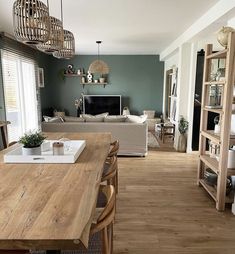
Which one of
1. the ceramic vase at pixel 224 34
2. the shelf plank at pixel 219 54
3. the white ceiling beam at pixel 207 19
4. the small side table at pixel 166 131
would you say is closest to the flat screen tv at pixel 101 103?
the small side table at pixel 166 131

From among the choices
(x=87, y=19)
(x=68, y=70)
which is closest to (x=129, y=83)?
(x=68, y=70)

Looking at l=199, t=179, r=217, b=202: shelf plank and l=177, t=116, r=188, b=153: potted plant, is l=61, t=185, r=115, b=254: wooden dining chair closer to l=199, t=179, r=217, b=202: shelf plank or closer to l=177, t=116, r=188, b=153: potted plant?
l=199, t=179, r=217, b=202: shelf plank

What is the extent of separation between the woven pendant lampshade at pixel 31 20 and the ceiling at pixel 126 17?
58.5 inches

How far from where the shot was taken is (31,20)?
169 centimetres

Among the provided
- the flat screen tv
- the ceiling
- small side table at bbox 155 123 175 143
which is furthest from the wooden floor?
the flat screen tv

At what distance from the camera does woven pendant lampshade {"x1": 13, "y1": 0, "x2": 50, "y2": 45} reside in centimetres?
166

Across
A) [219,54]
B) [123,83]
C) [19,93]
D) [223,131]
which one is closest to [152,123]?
[123,83]

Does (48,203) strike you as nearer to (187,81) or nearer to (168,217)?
(168,217)

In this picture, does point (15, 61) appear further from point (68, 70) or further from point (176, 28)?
point (176, 28)

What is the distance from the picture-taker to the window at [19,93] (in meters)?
5.00

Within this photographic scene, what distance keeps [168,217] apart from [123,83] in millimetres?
5968

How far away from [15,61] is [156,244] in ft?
16.2

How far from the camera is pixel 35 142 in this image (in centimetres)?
191

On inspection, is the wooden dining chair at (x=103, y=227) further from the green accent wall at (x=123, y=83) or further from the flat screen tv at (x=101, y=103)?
the green accent wall at (x=123, y=83)
